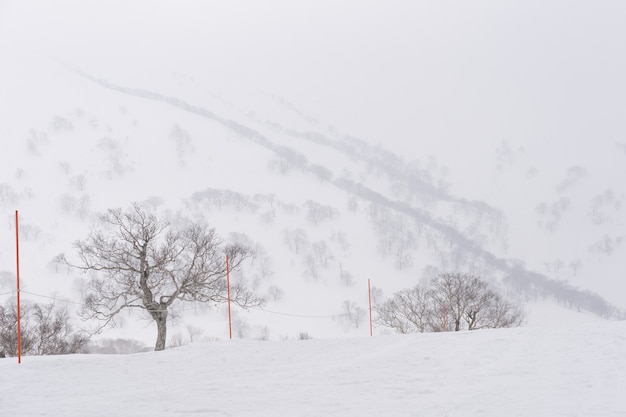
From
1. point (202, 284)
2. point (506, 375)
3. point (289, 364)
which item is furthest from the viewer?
point (202, 284)

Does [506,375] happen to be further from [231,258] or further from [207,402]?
[231,258]

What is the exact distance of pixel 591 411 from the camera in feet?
41.3

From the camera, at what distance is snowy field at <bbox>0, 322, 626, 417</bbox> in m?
14.1

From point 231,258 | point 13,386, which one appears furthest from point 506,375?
point 231,258

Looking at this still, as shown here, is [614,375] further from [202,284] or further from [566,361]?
[202,284]

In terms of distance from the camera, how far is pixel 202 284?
1400 inches

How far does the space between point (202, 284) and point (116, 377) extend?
15.5m

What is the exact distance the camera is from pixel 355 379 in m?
18.0

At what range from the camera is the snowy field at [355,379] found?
557 inches

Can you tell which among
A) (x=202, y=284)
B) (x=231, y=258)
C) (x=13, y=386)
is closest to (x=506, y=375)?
(x=13, y=386)

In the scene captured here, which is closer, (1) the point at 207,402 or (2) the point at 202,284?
(1) the point at 207,402

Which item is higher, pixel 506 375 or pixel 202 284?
pixel 202 284

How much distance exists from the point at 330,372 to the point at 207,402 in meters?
5.06

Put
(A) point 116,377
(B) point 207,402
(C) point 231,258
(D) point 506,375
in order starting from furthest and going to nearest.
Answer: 1. (C) point 231,258
2. (A) point 116,377
3. (D) point 506,375
4. (B) point 207,402
